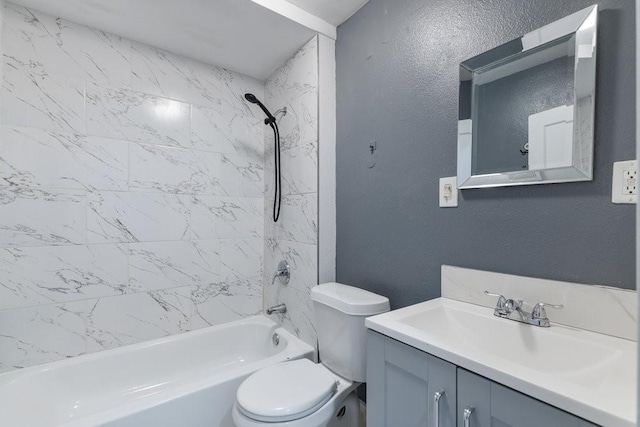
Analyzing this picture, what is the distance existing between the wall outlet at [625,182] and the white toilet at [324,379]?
3.01 feet

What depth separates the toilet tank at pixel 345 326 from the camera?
4.35ft

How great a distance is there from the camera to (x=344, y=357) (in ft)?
4.51

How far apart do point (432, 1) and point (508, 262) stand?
46.9 inches

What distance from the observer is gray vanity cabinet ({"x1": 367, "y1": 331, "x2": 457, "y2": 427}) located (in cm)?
76

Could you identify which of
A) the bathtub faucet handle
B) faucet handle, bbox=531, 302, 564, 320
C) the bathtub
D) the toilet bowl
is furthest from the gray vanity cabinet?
the bathtub faucet handle

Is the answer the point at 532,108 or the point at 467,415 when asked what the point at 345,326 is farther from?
the point at 532,108

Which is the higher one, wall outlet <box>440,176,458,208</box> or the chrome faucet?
wall outlet <box>440,176,458,208</box>

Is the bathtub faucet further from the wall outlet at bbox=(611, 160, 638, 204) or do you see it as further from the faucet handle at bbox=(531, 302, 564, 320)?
the wall outlet at bbox=(611, 160, 638, 204)

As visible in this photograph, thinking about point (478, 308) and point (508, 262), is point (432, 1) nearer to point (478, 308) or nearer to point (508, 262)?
point (508, 262)

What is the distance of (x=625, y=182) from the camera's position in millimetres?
799

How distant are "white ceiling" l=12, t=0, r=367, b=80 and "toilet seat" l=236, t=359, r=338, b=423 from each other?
6.31 feet

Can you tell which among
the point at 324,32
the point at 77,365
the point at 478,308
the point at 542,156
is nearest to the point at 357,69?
the point at 324,32

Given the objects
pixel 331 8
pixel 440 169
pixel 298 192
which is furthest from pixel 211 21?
pixel 440 169

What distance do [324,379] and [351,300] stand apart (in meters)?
0.39
